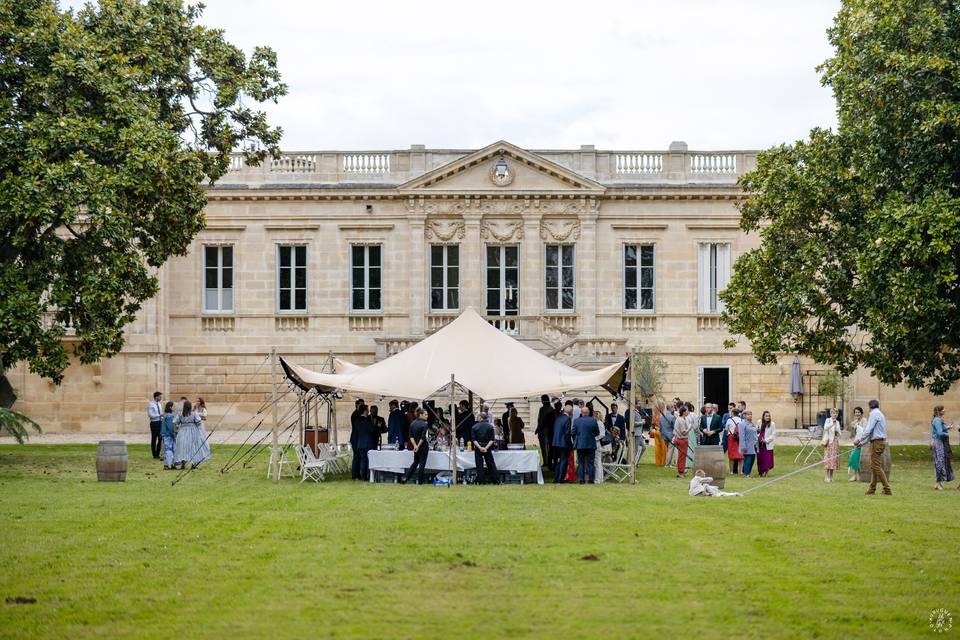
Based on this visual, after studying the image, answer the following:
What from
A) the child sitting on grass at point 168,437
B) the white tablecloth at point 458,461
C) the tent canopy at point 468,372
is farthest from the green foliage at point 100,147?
the white tablecloth at point 458,461

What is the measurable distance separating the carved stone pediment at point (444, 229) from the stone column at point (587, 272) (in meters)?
3.68

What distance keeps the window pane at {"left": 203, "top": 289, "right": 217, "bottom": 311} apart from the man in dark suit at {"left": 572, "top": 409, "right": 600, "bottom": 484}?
19.4 metres

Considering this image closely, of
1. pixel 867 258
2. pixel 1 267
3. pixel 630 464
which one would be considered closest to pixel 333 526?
pixel 630 464

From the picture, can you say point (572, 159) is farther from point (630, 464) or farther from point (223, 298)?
point (630, 464)

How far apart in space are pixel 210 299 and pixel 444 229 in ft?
24.7

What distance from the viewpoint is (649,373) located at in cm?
3722

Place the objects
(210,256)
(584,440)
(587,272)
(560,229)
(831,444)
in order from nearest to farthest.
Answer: (584,440) < (831,444) < (587,272) < (560,229) < (210,256)

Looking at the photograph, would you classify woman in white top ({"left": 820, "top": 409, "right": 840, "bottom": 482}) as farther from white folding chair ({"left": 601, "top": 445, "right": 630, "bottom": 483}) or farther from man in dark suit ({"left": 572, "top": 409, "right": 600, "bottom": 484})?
man in dark suit ({"left": 572, "top": 409, "right": 600, "bottom": 484})

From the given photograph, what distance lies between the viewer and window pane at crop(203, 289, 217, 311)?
127 ft

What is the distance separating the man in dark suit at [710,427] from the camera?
83.0 ft

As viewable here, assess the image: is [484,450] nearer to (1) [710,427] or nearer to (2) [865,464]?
(1) [710,427]

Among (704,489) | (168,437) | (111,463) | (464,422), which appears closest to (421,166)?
(168,437)

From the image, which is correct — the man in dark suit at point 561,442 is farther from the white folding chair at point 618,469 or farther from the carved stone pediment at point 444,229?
the carved stone pediment at point 444,229

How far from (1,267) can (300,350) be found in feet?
51.5
